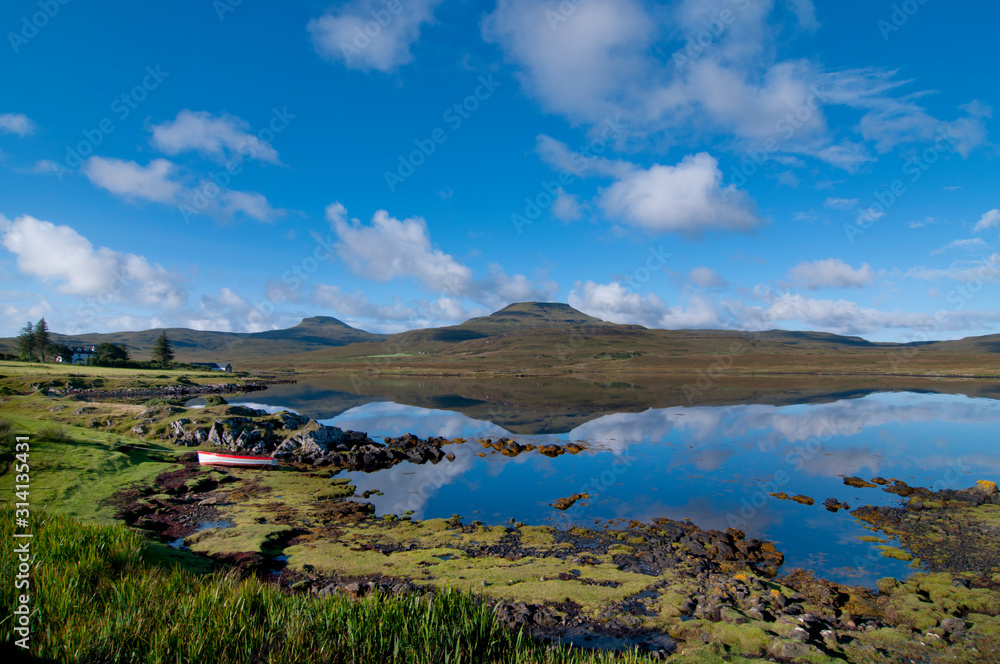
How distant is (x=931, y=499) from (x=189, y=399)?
82186mm

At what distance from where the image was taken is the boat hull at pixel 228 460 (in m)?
28.4

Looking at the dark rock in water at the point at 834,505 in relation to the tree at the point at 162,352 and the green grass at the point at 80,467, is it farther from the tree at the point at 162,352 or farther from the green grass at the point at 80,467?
the tree at the point at 162,352

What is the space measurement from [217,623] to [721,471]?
28.9m

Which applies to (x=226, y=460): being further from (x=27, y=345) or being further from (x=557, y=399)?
(x=27, y=345)

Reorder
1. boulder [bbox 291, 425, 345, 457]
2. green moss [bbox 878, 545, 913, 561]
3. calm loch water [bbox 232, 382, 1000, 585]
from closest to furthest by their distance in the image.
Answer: green moss [bbox 878, 545, 913, 561]
calm loch water [bbox 232, 382, 1000, 585]
boulder [bbox 291, 425, 345, 457]

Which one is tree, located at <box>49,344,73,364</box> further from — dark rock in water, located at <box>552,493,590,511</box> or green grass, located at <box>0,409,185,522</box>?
dark rock in water, located at <box>552,493,590,511</box>

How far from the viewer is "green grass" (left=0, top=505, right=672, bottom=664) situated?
20.2ft

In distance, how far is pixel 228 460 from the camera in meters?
28.6

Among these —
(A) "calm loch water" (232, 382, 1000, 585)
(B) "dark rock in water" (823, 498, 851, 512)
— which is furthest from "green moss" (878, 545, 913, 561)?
(B) "dark rock in water" (823, 498, 851, 512)

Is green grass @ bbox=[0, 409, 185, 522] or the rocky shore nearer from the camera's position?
the rocky shore

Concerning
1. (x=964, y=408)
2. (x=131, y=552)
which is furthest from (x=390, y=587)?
(x=964, y=408)

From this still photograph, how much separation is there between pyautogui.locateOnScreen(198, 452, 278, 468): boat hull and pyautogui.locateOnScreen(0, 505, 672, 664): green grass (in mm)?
21103

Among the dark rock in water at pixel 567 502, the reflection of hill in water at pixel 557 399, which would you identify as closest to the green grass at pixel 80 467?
the dark rock in water at pixel 567 502

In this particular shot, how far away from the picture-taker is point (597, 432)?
1692 inches
